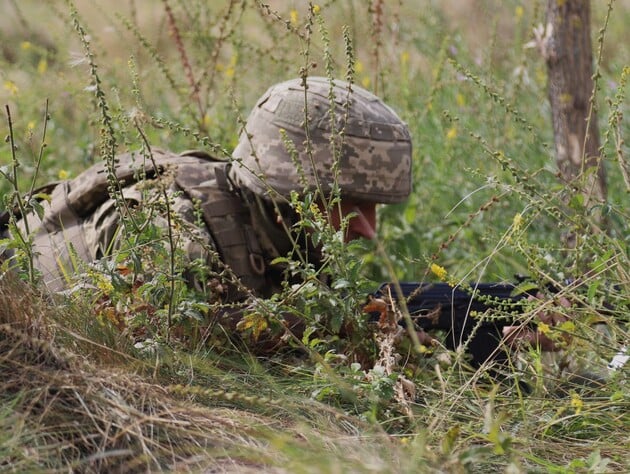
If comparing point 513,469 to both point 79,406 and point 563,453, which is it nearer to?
point 563,453

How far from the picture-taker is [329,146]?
11.2 ft

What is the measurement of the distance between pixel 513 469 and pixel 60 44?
419 cm

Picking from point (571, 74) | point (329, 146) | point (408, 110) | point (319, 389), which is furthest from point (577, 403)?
point (408, 110)

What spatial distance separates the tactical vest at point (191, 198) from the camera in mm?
3514

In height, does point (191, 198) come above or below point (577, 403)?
above

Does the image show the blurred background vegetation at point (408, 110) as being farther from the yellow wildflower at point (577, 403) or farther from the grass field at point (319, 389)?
the yellow wildflower at point (577, 403)

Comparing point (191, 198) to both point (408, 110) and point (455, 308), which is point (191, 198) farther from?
point (408, 110)

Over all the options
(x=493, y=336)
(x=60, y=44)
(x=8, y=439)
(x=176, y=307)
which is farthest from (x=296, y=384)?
(x=60, y=44)

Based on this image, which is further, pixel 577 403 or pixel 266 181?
pixel 266 181

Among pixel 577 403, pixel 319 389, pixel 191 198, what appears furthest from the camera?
pixel 191 198

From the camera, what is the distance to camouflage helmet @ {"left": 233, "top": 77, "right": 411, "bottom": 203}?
135 inches

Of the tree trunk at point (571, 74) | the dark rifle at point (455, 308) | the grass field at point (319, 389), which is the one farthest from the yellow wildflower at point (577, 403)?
the tree trunk at point (571, 74)

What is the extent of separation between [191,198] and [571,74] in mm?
1821

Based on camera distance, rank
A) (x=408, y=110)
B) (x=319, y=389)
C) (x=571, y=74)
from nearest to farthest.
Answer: (x=319, y=389) < (x=571, y=74) < (x=408, y=110)
